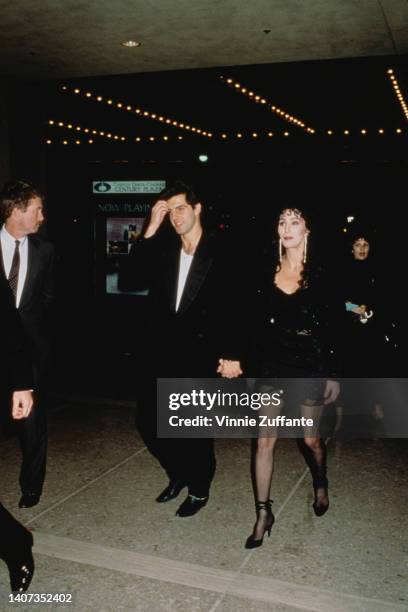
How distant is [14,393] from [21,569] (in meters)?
0.81

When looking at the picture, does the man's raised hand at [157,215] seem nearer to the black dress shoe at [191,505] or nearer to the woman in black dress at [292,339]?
the woman in black dress at [292,339]

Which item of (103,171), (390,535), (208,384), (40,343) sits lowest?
(390,535)

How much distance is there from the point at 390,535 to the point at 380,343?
2.81 meters

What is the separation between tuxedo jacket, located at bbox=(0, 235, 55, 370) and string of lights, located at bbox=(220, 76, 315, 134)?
4767 millimetres

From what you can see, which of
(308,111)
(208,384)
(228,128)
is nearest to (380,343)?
(208,384)

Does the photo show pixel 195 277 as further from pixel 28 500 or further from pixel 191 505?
pixel 28 500

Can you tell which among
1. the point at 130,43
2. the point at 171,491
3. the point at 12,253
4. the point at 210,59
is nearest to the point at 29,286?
the point at 12,253

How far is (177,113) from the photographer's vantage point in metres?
10.2

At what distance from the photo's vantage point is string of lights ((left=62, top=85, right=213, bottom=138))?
889cm

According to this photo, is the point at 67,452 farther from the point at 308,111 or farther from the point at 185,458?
the point at 308,111

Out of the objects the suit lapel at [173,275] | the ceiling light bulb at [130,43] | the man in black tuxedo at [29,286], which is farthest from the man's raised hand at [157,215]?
the ceiling light bulb at [130,43]

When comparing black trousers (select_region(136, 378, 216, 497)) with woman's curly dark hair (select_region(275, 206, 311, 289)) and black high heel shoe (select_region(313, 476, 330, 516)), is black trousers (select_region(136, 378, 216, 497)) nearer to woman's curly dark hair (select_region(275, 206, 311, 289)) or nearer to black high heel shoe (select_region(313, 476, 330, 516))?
black high heel shoe (select_region(313, 476, 330, 516))

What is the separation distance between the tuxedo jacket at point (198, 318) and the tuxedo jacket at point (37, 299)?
71 cm

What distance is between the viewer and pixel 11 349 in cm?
298
